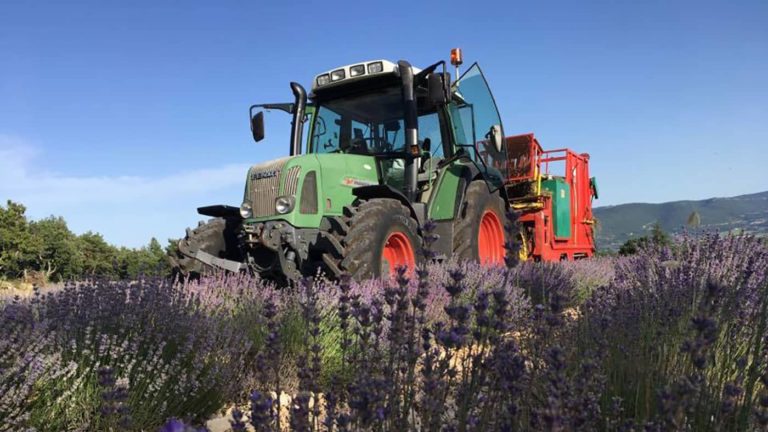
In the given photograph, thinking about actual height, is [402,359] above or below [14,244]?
below

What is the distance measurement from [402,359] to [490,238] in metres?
5.97

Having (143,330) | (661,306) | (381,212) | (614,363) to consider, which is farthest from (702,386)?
(381,212)

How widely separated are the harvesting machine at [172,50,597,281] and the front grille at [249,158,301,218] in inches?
0.5

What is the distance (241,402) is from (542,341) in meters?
1.78

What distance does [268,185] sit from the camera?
576 cm

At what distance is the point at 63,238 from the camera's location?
12.0 m

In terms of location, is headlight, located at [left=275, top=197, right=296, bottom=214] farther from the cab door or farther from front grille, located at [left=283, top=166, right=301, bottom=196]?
the cab door

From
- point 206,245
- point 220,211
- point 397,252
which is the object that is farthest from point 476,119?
point 206,245

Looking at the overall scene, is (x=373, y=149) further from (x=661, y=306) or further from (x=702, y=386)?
(x=702, y=386)

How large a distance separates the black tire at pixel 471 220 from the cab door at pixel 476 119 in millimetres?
410

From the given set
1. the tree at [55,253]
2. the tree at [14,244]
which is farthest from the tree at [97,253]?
the tree at [14,244]

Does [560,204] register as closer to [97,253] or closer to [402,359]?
[402,359]

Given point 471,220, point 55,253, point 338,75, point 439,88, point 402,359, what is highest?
point 338,75

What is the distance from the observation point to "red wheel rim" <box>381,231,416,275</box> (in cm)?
554
